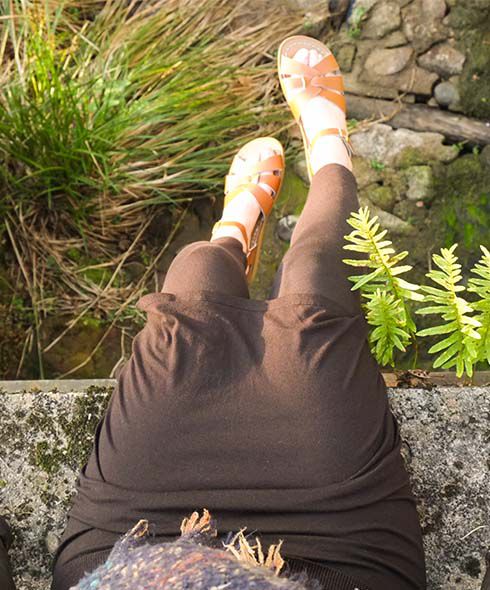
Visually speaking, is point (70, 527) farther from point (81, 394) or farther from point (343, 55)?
point (343, 55)

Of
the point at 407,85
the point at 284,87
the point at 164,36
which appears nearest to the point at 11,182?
the point at 164,36

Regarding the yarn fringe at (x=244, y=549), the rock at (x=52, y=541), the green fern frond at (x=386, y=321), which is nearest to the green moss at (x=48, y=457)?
the rock at (x=52, y=541)

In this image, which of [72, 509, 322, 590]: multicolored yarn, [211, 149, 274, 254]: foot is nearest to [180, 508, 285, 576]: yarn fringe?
[72, 509, 322, 590]: multicolored yarn

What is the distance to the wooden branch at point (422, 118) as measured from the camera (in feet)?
9.73

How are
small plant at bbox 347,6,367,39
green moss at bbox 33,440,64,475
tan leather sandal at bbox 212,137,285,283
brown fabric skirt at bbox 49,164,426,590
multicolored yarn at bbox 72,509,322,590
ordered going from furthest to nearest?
small plant at bbox 347,6,367,39 → tan leather sandal at bbox 212,137,285,283 → green moss at bbox 33,440,64,475 → brown fabric skirt at bbox 49,164,426,590 → multicolored yarn at bbox 72,509,322,590

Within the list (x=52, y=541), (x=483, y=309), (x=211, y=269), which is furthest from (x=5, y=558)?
(x=483, y=309)

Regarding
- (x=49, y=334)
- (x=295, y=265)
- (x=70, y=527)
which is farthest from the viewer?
(x=49, y=334)

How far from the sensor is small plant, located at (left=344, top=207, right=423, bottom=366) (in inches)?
65.1

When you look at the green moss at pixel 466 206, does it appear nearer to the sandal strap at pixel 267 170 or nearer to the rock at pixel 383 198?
the rock at pixel 383 198

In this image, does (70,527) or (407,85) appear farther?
(407,85)

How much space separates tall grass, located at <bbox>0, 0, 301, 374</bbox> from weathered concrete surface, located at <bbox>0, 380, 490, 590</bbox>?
1.05 metres

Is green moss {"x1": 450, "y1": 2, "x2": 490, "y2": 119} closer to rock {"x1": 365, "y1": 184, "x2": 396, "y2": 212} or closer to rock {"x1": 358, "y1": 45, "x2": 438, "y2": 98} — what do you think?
rock {"x1": 358, "y1": 45, "x2": 438, "y2": 98}

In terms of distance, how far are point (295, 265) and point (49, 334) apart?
1.51m

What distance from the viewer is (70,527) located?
1.55m
